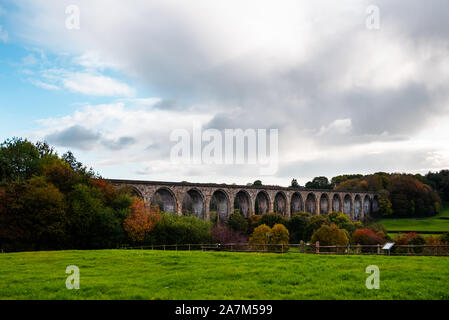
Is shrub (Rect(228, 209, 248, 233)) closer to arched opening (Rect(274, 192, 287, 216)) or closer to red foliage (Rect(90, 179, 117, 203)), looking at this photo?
arched opening (Rect(274, 192, 287, 216))

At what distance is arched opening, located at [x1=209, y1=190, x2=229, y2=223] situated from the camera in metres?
60.4

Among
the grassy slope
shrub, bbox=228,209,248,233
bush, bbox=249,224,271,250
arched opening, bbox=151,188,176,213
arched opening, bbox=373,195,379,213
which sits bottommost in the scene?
the grassy slope

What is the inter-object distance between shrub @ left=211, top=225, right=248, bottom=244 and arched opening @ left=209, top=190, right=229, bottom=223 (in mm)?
4853

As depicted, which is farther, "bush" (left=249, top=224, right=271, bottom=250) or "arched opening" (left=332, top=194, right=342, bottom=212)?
"arched opening" (left=332, top=194, right=342, bottom=212)

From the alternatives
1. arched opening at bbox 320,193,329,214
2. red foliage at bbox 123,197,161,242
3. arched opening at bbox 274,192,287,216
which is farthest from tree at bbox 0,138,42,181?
arched opening at bbox 320,193,329,214

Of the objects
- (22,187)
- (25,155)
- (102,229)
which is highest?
(25,155)

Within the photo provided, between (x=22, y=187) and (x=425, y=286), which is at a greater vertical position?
(x=22, y=187)

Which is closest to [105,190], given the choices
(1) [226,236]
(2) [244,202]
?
(1) [226,236]

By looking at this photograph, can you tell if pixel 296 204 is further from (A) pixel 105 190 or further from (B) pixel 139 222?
(B) pixel 139 222

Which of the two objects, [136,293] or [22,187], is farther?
[22,187]
